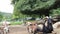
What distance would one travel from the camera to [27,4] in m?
29.8

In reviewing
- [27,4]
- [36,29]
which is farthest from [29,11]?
[36,29]

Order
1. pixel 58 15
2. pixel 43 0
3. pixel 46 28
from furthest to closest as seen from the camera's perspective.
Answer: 1. pixel 43 0
2. pixel 58 15
3. pixel 46 28

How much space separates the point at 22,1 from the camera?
2927cm

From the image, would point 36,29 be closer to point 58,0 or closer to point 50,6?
point 58,0

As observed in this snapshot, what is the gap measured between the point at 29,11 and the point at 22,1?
1748 millimetres

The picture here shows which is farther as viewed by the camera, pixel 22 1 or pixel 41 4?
pixel 22 1

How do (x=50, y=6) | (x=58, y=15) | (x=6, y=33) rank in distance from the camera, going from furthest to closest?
(x=50, y=6)
(x=58, y=15)
(x=6, y=33)

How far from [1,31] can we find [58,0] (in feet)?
24.2

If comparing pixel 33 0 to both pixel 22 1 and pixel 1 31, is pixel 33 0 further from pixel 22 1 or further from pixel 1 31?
pixel 1 31

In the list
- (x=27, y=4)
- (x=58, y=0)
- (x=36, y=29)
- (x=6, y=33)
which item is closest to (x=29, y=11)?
(x=27, y=4)

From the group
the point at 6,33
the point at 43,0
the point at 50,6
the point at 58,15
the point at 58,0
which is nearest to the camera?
the point at 6,33

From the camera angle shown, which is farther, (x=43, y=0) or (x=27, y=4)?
(x=27, y=4)

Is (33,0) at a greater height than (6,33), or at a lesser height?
A: greater

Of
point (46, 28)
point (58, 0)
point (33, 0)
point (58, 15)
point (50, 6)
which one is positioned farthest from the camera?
point (33, 0)
